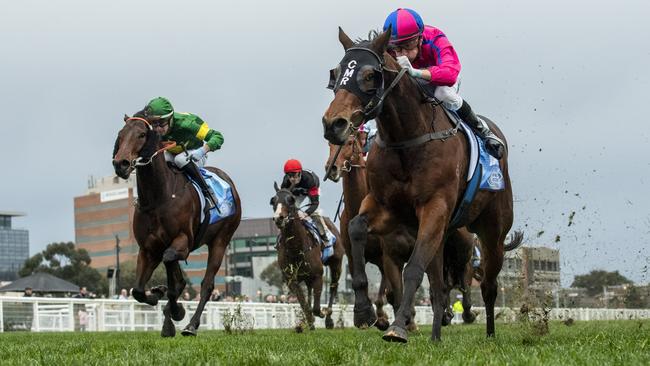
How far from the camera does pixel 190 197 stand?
1227 cm

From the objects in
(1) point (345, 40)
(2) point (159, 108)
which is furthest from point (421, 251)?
(2) point (159, 108)

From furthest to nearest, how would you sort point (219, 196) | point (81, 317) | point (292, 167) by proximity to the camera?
1. point (81, 317)
2. point (292, 167)
3. point (219, 196)

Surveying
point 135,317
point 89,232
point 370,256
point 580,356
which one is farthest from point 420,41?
point 89,232

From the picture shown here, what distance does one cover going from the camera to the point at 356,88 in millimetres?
7168

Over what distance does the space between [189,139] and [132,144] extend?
1.76m

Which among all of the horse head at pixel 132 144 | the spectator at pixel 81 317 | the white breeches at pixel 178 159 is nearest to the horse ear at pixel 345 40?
the horse head at pixel 132 144

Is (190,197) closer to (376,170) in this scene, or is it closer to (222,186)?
(222,186)

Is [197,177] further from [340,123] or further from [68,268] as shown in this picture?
[68,268]

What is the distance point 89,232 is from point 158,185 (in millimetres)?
193106

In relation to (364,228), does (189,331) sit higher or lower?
lower

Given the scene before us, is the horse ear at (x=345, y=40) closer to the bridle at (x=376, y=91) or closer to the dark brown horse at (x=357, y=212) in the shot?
the bridle at (x=376, y=91)

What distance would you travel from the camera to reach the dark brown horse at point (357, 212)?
11076 millimetres

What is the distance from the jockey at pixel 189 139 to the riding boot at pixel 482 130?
15.2 feet

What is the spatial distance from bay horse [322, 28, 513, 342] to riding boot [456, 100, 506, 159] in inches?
16.9
